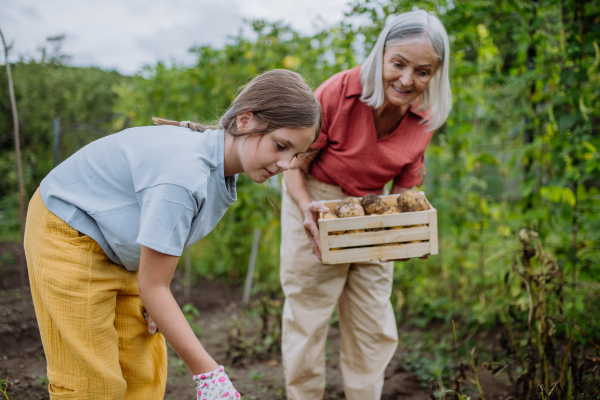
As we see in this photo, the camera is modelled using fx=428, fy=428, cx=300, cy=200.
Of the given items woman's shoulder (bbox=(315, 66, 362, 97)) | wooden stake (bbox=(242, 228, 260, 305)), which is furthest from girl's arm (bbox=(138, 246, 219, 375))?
wooden stake (bbox=(242, 228, 260, 305))

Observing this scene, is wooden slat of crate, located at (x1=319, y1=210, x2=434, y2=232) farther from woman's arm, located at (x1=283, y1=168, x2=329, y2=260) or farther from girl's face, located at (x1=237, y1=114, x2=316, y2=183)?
girl's face, located at (x1=237, y1=114, x2=316, y2=183)

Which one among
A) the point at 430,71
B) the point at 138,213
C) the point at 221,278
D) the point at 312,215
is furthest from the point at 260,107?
the point at 221,278

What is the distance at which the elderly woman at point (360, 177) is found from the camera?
163cm

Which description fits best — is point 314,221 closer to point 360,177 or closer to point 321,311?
point 360,177

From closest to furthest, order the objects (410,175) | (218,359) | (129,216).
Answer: (129,216) → (410,175) → (218,359)

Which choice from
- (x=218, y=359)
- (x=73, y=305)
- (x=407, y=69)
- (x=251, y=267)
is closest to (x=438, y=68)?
(x=407, y=69)

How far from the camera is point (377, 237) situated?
1538 mm

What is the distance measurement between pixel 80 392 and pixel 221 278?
2.91m

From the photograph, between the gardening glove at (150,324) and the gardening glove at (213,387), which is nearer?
A: the gardening glove at (213,387)

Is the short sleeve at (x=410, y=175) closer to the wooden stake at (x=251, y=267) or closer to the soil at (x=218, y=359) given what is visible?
the soil at (x=218, y=359)

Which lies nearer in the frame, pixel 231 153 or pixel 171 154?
pixel 171 154

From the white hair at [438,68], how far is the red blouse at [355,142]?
4 cm

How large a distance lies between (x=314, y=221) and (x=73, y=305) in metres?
0.86

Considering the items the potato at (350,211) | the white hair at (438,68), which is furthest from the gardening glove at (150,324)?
the white hair at (438,68)
